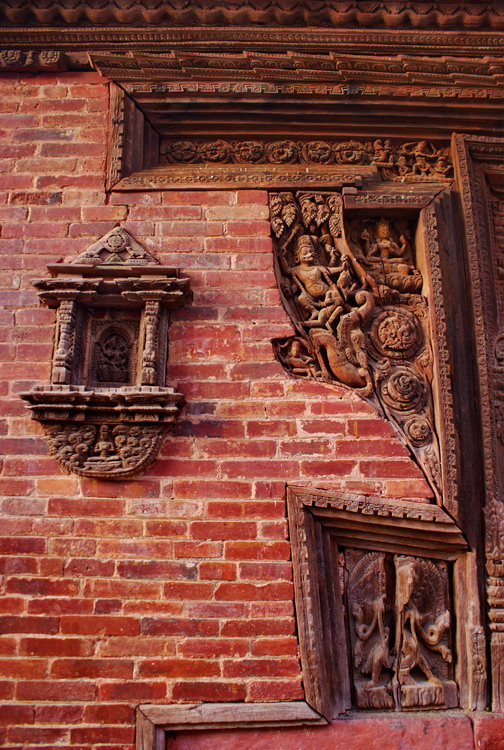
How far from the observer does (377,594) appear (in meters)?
3.04

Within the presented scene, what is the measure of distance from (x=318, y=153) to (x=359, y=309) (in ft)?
3.42

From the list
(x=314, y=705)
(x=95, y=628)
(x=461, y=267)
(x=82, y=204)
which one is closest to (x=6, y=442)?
(x=95, y=628)

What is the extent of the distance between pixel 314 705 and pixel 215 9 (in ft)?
12.5

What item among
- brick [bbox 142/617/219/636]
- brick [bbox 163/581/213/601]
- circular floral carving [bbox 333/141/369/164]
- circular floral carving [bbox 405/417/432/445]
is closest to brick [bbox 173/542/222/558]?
brick [bbox 163/581/213/601]

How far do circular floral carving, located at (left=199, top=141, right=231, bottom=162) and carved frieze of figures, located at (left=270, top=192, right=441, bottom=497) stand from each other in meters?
0.45

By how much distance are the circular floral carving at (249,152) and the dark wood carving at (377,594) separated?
199cm

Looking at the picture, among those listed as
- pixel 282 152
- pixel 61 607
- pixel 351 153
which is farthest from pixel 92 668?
pixel 351 153

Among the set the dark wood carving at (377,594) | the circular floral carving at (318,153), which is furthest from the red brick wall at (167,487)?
the circular floral carving at (318,153)

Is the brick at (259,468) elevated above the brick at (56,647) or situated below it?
above

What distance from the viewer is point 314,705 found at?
278 cm

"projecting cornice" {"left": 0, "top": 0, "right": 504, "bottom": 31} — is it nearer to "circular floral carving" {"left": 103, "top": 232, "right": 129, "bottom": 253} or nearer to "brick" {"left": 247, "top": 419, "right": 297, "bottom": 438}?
"circular floral carving" {"left": 103, "top": 232, "right": 129, "bottom": 253}

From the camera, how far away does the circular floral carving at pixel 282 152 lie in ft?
11.9

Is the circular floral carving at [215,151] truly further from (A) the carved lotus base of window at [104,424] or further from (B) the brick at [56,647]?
(B) the brick at [56,647]

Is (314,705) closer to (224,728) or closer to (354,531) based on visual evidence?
(224,728)
